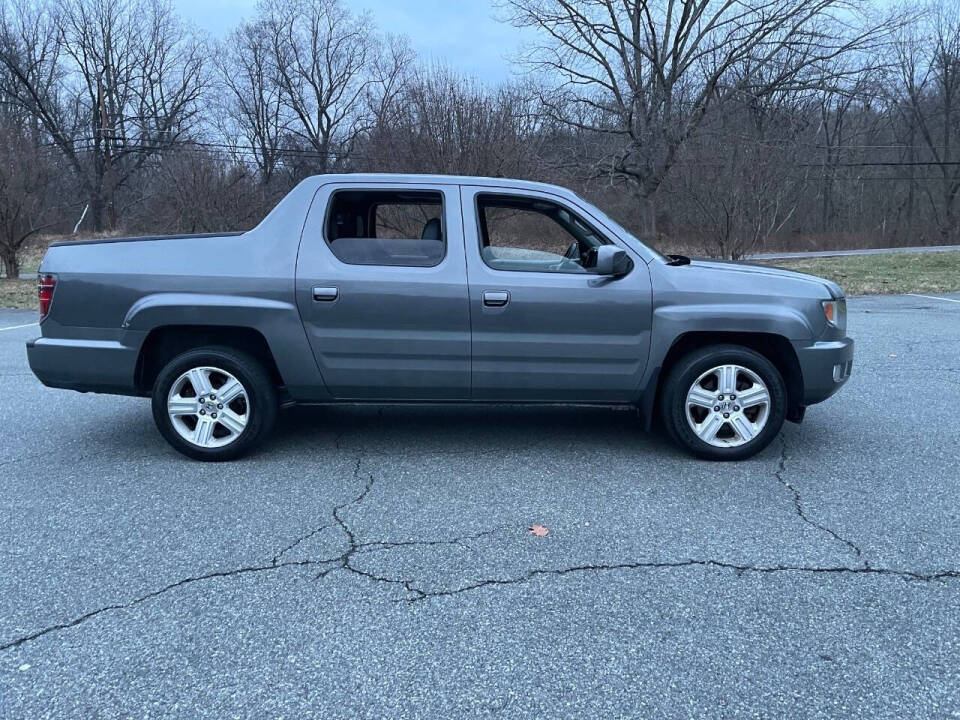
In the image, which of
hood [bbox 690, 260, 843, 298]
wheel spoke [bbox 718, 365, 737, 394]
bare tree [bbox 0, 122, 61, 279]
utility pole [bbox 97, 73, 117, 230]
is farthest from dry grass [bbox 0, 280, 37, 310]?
utility pole [bbox 97, 73, 117, 230]

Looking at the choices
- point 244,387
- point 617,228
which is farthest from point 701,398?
point 244,387

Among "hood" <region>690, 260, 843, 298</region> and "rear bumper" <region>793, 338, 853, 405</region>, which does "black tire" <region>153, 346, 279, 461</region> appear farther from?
"rear bumper" <region>793, 338, 853, 405</region>

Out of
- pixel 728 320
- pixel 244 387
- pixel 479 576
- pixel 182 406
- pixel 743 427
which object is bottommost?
pixel 479 576

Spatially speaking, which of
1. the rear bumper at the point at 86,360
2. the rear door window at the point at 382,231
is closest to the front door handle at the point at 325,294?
the rear door window at the point at 382,231

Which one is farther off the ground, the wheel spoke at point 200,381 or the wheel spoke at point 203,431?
the wheel spoke at point 200,381

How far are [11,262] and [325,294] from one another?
17.5m

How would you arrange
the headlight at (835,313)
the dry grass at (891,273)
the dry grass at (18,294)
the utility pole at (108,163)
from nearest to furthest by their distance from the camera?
1. the headlight at (835,313)
2. the dry grass at (18,294)
3. the dry grass at (891,273)
4. the utility pole at (108,163)

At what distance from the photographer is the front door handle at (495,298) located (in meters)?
4.64

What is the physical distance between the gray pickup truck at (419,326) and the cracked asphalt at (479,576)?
0.42m

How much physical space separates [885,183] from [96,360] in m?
45.5

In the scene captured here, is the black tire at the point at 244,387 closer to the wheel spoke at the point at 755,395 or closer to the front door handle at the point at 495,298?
the front door handle at the point at 495,298

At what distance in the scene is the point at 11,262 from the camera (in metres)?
18.4

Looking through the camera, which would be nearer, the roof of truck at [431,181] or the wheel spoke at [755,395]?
the wheel spoke at [755,395]

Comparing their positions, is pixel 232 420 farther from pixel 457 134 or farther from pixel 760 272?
pixel 457 134
